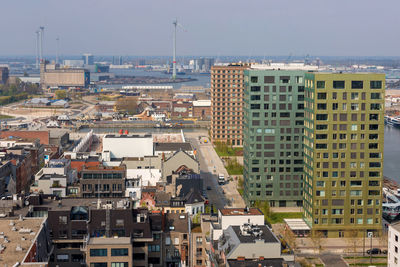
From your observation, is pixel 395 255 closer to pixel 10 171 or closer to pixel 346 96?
pixel 346 96

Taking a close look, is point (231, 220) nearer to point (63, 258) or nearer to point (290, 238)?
point (63, 258)

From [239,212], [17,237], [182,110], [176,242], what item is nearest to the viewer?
[17,237]

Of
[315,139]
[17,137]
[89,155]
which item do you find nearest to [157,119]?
[17,137]

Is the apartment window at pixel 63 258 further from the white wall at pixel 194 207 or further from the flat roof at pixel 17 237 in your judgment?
the white wall at pixel 194 207

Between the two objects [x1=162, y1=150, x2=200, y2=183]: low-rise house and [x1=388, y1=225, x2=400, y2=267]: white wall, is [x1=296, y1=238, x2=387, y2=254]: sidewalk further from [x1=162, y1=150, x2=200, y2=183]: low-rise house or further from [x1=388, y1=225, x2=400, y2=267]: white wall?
[x1=162, y1=150, x2=200, y2=183]: low-rise house

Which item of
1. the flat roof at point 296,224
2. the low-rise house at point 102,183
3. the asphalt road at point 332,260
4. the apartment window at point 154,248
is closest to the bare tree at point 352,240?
the asphalt road at point 332,260

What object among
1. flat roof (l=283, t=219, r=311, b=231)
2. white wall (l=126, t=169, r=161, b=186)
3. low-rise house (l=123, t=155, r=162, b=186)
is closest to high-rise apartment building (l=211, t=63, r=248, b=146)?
low-rise house (l=123, t=155, r=162, b=186)

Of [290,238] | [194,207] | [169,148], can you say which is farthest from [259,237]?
[169,148]
